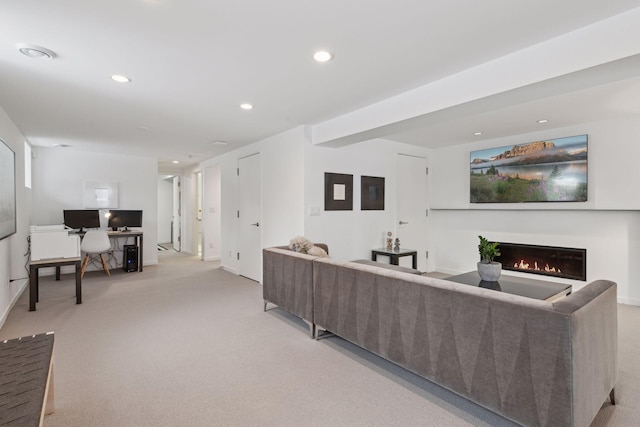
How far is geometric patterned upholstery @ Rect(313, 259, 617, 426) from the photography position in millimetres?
1478

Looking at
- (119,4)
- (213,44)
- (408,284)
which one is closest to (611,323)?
(408,284)

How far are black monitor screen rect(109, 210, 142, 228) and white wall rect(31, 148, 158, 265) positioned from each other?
331 millimetres

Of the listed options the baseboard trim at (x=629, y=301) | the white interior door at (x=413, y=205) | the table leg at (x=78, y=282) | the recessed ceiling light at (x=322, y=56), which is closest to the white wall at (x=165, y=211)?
the table leg at (x=78, y=282)

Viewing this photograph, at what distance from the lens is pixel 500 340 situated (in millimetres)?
1655

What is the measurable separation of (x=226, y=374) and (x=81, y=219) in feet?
16.5

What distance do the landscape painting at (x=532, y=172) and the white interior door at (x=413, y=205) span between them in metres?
0.83

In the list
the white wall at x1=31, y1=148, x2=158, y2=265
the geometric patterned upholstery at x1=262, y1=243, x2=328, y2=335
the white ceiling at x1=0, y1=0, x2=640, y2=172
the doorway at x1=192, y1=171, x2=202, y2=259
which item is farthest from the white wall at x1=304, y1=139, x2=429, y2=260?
the doorway at x1=192, y1=171, x2=202, y2=259

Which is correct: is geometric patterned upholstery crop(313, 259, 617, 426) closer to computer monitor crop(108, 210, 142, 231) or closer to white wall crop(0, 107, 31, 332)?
white wall crop(0, 107, 31, 332)

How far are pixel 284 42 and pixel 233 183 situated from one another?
4021 millimetres

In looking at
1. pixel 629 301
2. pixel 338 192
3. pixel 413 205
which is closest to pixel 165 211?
pixel 338 192

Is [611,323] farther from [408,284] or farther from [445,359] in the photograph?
[408,284]

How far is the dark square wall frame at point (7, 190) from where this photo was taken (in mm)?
3197

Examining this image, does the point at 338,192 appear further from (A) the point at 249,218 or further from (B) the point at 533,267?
(B) the point at 533,267

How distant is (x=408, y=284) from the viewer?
209cm
